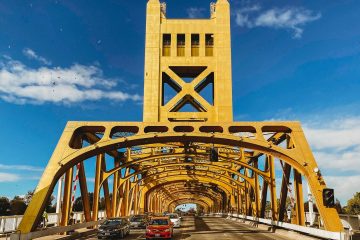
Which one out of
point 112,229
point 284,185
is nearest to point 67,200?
point 112,229

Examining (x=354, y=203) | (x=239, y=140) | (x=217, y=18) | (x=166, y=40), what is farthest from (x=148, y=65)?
(x=354, y=203)

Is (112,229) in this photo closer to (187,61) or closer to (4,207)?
(187,61)

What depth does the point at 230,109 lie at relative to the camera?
33.3 meters

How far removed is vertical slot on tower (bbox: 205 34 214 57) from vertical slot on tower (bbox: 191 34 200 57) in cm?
82

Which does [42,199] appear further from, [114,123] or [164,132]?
[164,132]

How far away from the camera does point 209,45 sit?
36250 millimetres

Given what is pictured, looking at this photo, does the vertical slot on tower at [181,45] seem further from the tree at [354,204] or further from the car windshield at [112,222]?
the tree at [354,204]

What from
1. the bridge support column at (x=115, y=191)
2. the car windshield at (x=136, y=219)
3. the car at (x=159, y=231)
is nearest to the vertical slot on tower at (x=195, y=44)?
the bridge support column at (x=115, y=191)

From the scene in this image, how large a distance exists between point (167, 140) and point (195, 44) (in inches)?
516

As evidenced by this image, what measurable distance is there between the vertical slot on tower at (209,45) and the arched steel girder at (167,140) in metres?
12.2

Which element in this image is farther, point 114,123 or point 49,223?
point 49,223

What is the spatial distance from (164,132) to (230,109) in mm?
9027

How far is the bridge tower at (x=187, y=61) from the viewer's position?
3419 cm

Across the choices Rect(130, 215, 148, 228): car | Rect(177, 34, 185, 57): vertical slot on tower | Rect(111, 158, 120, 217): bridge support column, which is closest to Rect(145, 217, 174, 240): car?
Rect(130, 215, 148, 228): car
